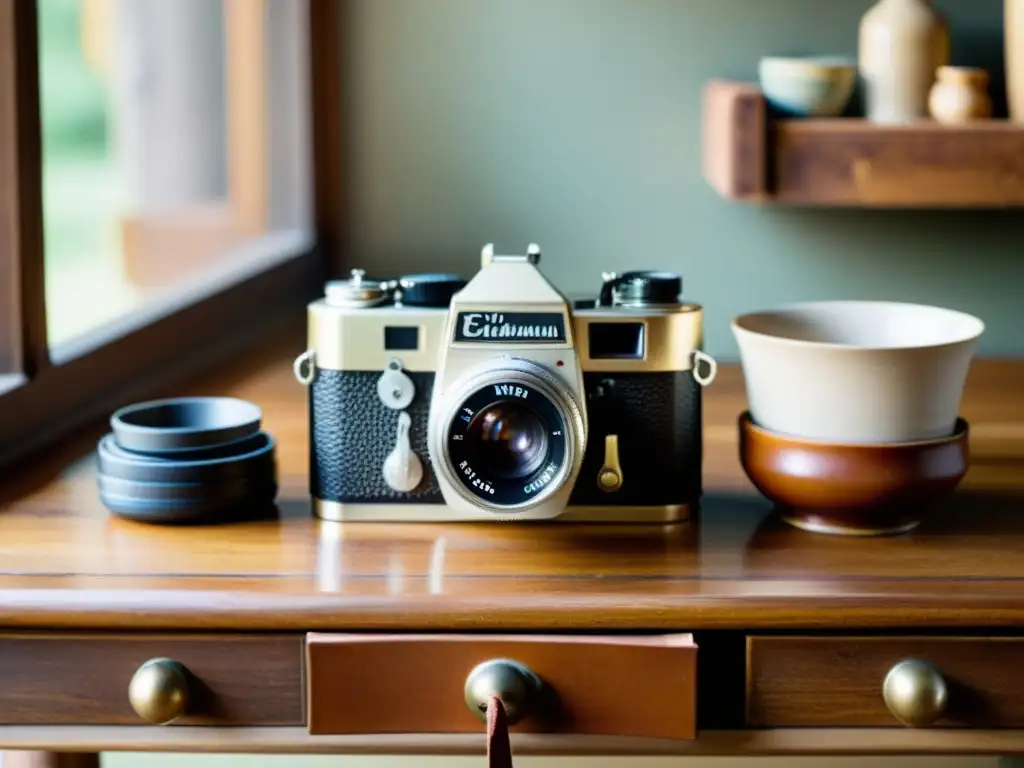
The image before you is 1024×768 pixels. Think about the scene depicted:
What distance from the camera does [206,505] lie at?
0.85 meters

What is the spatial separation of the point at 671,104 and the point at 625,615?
2.92 feet

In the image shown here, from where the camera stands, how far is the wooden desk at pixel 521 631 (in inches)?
28.7

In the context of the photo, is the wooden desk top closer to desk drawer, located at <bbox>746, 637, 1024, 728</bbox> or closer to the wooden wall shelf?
desk drawer, located at <bbox>746, 637, 1024, 728</bbox>

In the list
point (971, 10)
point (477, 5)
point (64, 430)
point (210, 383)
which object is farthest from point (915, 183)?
point (64, 430)

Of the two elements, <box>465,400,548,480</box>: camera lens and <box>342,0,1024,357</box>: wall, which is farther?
<box>342,0,1024,357</box>: wall

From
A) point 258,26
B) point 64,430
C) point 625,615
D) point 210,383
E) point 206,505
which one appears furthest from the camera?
point 258,26

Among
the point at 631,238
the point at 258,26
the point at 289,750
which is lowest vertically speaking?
the point at 289,750

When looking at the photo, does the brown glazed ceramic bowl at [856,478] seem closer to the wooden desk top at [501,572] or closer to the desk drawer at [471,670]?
the wooden desk top at [501,572]

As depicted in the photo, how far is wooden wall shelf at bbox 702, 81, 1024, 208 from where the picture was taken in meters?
1.27

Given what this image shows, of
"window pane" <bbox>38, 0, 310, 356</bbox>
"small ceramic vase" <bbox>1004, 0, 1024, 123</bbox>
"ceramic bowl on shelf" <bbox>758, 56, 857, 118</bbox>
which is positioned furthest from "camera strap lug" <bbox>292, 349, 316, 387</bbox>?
"small ceramic vase" <bbox>1004, 0, 1024, 123</bbox>

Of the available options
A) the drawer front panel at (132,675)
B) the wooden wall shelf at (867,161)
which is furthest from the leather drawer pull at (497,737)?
the wooden wall shelf at (867,161)

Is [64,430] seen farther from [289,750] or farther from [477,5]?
[477,5]

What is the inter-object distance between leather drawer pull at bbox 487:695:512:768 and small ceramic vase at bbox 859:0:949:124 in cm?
82

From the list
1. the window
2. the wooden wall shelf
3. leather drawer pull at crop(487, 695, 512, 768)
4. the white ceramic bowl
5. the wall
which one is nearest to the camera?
leather drawer pull at crop(487, 695, 512, 768)
